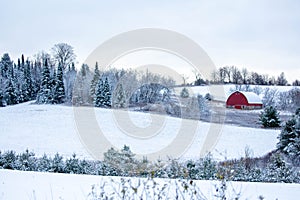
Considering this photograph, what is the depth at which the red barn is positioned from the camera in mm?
32906

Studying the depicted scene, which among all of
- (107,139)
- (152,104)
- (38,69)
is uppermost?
(38,69)

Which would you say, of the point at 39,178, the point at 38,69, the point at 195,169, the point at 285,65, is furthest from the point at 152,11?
the point at 38,69

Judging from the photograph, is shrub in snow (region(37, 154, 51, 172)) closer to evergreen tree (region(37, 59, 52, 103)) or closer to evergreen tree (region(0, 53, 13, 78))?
evergreen tree (region(37, 59, 52, 103))

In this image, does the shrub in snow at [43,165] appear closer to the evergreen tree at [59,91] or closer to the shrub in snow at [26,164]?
the shrub in snow at [26,164]

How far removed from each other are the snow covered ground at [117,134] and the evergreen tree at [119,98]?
2.21 feet

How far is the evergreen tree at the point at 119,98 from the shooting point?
21.2 m

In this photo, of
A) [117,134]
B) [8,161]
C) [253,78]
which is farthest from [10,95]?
[253,78]

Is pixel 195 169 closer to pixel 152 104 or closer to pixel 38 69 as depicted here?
pixel 152 104

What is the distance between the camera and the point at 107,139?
17.2m

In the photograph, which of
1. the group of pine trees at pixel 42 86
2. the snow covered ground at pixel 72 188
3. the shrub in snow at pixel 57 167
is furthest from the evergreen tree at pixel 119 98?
the snow covered ground at pixel 72 188

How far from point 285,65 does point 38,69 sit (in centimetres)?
3280

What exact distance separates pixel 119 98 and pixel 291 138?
Answer: 543 inches

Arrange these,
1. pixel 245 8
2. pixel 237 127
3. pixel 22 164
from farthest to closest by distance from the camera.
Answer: pixel 237 127 → pixel 245 8 → pixel 22 164

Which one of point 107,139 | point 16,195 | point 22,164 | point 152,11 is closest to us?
point 16,195
